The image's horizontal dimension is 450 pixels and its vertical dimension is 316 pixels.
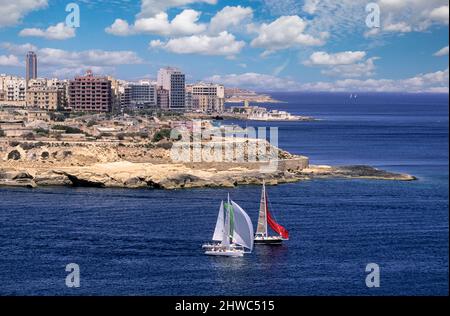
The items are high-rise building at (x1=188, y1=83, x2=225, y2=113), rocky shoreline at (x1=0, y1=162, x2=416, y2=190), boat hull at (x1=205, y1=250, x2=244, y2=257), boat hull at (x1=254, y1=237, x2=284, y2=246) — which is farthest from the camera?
high-rise building at (x1=188, y1=83, x2=225, y2=113)

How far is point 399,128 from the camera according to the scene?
264 feet

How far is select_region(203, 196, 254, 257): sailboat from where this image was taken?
76.4ft

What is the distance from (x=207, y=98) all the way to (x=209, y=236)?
8835 centimetres

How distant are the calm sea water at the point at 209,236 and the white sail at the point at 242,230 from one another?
0.47m

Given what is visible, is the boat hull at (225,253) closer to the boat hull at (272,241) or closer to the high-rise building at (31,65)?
the boat hull at (272,241)

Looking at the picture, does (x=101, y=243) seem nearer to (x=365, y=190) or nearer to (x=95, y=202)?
(x=95, y=202)

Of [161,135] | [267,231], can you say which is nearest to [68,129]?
[161,135]

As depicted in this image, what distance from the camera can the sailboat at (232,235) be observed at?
23.3 meters

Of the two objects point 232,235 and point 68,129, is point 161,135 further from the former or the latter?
point 232,235

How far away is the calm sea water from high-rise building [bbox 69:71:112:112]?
3986 cm

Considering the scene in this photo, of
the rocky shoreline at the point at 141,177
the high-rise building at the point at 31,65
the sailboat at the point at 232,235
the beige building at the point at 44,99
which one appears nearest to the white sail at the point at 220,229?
the sailboat at the point at 232,235

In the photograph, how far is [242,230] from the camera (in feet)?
79.2

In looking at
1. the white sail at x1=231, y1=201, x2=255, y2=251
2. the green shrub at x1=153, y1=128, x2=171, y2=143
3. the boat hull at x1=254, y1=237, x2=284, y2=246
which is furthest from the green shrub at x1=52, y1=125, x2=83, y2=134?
the white sail at x1=231, y1=201, x2=255, y2=251

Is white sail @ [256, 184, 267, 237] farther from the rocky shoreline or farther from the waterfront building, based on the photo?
the waterfront building
